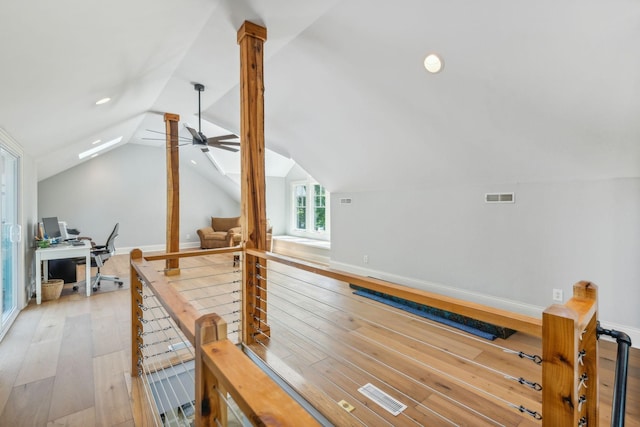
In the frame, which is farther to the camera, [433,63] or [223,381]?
[433,63]

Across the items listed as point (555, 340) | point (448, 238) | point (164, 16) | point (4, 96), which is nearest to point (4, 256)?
point (4, 96)

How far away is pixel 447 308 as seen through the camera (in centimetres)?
116

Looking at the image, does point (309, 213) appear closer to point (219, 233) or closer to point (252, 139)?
point (219, 233)

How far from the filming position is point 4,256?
3100 millimetres

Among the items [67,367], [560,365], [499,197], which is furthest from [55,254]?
[499,197]

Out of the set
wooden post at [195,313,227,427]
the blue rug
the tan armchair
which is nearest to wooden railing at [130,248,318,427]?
wooden post at [195,313,227,427]

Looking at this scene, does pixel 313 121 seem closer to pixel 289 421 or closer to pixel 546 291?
pixel 546 291

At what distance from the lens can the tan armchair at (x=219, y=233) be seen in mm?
7775

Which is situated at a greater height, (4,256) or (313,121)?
(313,121)

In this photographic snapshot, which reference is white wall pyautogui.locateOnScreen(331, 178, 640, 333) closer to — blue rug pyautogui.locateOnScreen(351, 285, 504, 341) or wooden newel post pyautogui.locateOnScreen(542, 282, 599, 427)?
blue rug pyautogui.locateOnScreen(351, 285, 504, 341)

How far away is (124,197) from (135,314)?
21.7 feet

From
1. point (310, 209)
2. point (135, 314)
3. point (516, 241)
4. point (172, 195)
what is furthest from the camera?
point (310, 209)

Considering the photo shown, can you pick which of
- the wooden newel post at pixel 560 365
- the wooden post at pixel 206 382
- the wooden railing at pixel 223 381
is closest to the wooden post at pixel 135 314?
the wooden railing at pixel 223 381

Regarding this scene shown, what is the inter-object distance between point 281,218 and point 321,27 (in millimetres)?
6350
